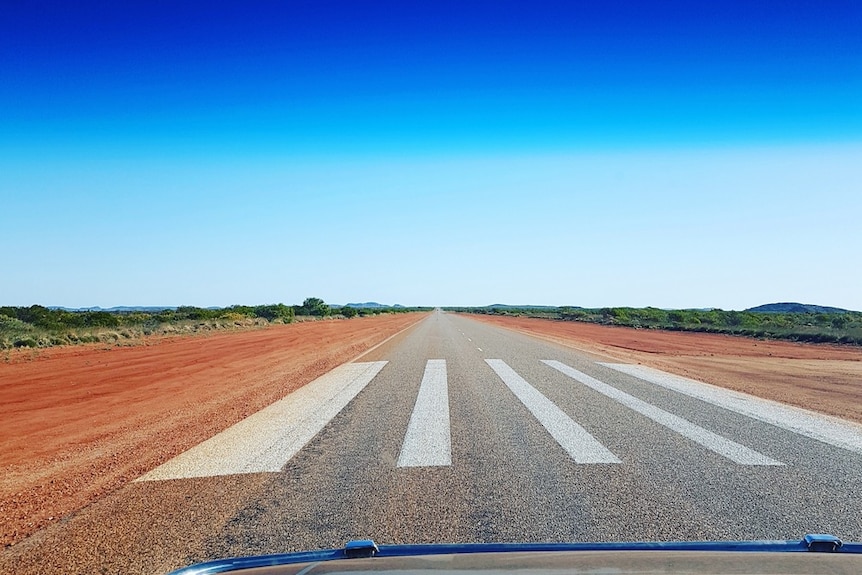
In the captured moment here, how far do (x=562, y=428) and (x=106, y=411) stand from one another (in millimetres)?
6999

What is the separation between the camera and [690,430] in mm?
6801

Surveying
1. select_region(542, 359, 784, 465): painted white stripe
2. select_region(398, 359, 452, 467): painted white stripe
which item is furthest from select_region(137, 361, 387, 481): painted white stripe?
select_region(542, 359, 784, 465): painted white stripe

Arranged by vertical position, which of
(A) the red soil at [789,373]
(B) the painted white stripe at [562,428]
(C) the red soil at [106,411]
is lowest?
(C) the red soil at [106,411]

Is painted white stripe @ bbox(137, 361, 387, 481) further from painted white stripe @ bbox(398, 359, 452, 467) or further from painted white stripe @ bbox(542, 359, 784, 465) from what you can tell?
painted white stripe @ bbox(542, 359, 784, 465)

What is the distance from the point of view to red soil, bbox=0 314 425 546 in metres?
4.95

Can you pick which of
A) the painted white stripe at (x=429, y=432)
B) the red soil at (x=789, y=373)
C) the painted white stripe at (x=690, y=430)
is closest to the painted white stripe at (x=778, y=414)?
the red soil at (x=789, y=373)

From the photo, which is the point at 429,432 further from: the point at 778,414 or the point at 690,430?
the point at 778,414

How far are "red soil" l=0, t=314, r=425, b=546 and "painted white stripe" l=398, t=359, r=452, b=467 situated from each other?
2515 millimetres

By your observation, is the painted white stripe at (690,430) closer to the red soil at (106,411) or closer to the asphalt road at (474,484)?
the asphalt road at (474,484)

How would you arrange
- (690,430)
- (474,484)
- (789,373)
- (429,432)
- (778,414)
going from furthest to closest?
(789,373)
(778,414)
(690,430)
(429,432)
(474,484)

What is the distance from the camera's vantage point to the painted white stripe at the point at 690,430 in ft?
18.1

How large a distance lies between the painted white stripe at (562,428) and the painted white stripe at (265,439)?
2.87 meters

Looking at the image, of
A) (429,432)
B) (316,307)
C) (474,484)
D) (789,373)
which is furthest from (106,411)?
(316,307)

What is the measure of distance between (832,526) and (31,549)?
209 inches
